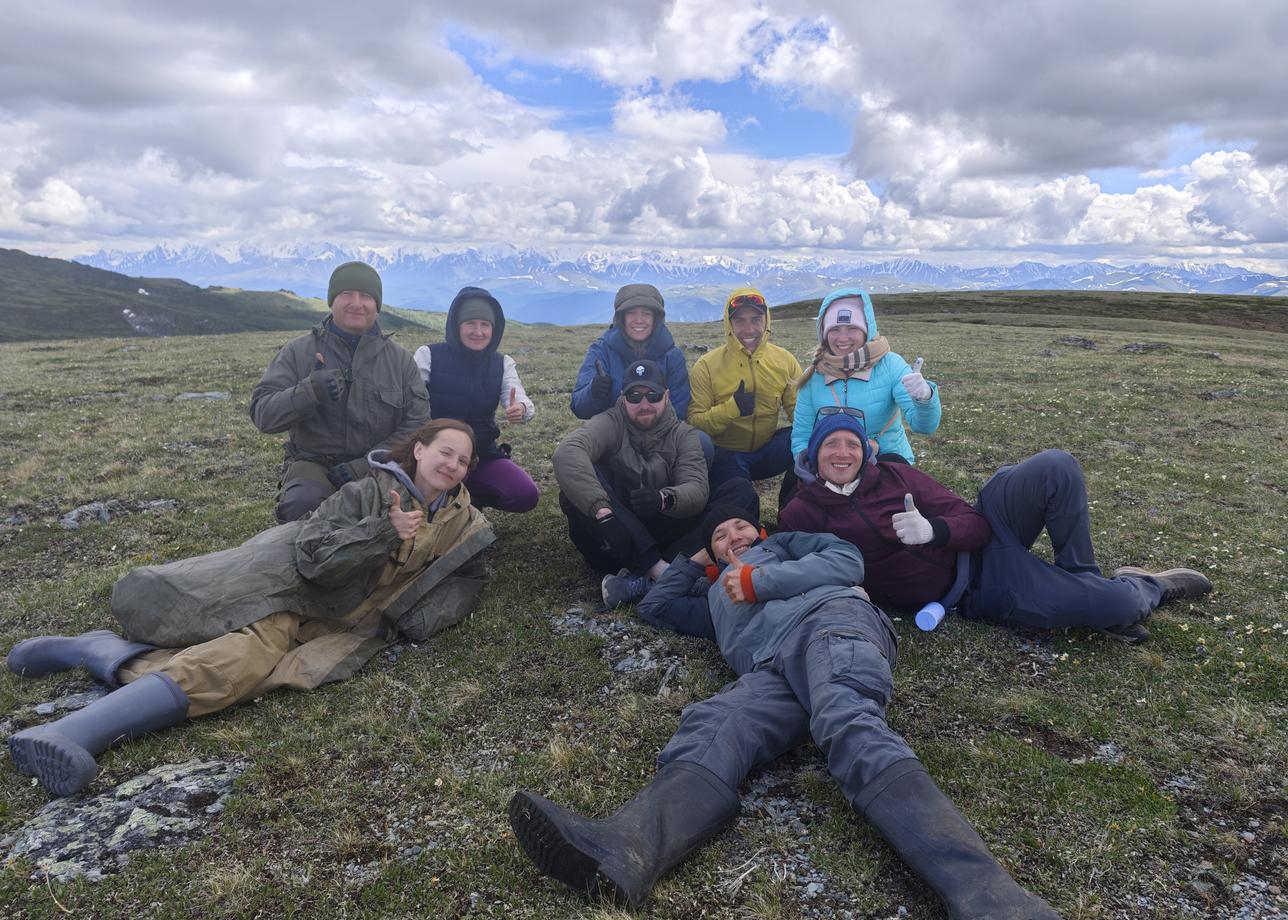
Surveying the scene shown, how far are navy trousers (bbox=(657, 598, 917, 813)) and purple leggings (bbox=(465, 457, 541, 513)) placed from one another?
19.6 feet

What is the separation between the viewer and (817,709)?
5.57 metres

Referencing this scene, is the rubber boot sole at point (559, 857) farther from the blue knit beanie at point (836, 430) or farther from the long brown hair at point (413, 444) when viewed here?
the blue knit beanie at point (836, 430)

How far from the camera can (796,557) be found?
7629 millimetres

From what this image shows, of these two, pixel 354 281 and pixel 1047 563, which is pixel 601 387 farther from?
pixel 1047 563

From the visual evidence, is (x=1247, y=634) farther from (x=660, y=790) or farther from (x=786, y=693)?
(x=660, y=790)

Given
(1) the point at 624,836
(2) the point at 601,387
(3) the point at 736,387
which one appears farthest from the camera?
(3) the point at 736,387

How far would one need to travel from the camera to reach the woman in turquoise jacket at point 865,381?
9.84 meters

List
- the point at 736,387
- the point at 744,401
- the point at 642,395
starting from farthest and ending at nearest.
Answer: the point at 736,387 → the point at 744,401 → the point at 642,395

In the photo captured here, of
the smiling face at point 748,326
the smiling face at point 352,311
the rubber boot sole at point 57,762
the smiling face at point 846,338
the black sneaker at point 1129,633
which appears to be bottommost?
the black sneaker at point 1129,633

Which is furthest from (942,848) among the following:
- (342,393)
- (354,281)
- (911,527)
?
(354,281)

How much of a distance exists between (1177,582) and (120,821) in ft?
38.3

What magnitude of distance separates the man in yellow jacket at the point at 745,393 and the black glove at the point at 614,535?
7.31ft

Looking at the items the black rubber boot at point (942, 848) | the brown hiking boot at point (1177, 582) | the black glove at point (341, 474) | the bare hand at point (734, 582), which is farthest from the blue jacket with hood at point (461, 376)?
the brown hiking boot at point (1177, 582)

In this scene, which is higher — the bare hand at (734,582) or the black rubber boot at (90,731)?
the bare hand at (734,582)
